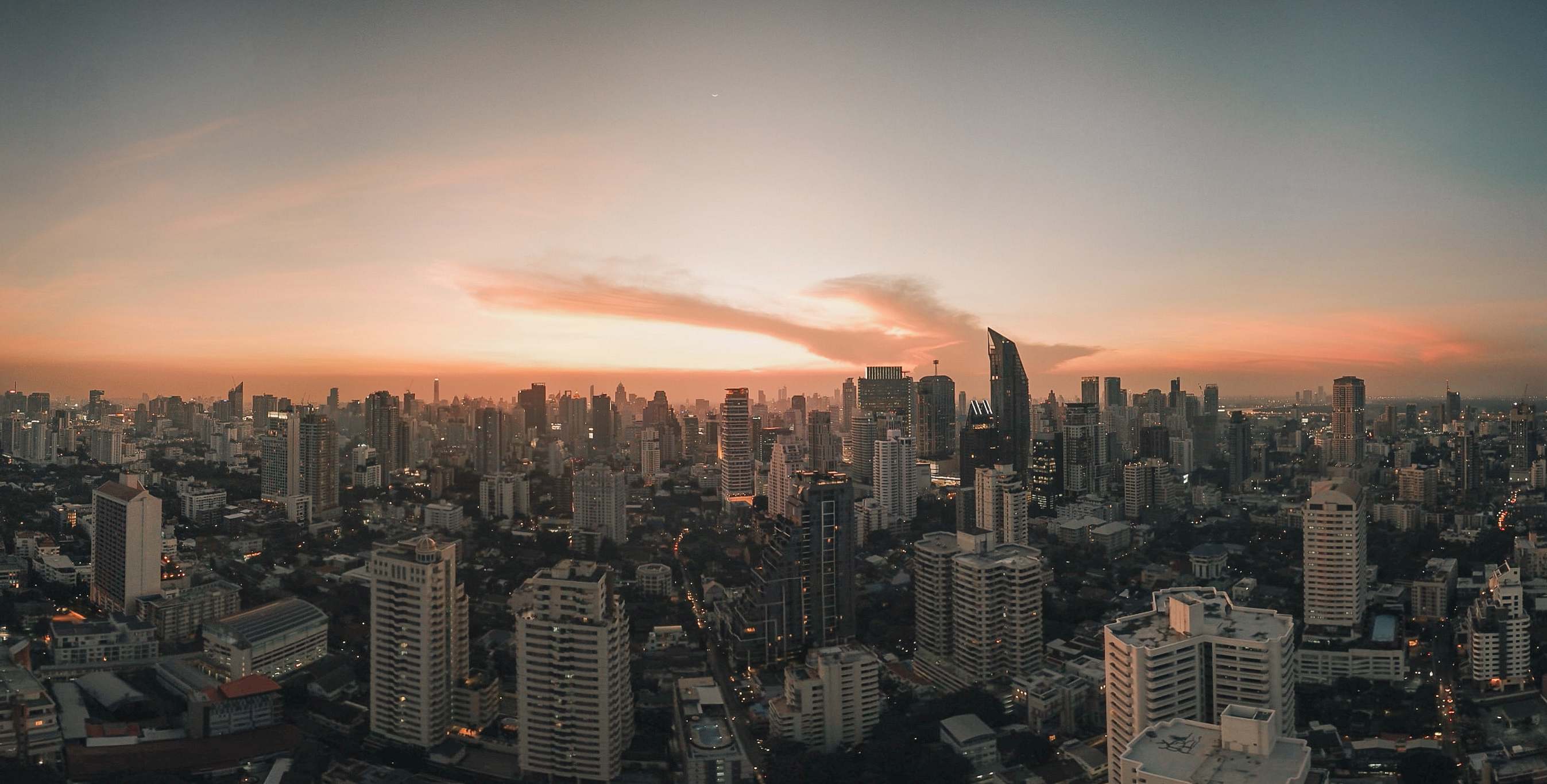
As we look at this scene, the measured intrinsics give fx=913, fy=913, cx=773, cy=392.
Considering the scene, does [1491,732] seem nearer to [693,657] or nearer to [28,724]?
[693,657]

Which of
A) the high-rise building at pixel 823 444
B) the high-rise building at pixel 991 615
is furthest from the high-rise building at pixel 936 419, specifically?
the high-rise building at pixel 991 615

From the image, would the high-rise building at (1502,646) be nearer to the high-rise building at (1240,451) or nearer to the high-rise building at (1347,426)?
the high-rise building at (1347,426)

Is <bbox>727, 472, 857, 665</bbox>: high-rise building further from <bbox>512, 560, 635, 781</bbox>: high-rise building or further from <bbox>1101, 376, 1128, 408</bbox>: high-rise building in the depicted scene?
<bbox>1101, 376, 1128, 408</bbox>: high-rise building

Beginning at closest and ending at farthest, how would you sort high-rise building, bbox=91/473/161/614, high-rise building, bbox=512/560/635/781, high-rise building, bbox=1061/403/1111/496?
high-rise building, bbox=512/560/635/781
high-rise building, bbox=91/473/161/614
high-rise building, bbox=1061/403/1111/496

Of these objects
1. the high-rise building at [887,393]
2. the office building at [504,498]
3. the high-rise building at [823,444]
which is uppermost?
the high-rise building at [887,393]

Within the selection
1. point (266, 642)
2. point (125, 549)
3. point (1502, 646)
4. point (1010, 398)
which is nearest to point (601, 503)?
point (125, 549)

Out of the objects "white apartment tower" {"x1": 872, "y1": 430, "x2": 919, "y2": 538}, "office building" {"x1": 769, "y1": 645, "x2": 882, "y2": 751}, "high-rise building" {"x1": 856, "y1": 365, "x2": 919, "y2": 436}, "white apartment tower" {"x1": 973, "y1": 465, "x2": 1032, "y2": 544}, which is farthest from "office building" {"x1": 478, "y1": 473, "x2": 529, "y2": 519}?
"high-rise building" {"x1": 856, "y1": 365, "x2": 919, "y2": 436}

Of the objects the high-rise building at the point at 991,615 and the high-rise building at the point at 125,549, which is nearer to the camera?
the high-rise building at the point at 991,615
